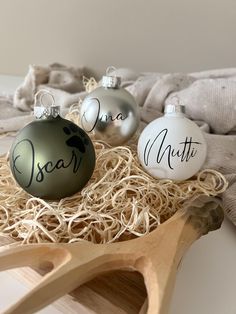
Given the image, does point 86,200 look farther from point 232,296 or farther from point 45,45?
point 45,45

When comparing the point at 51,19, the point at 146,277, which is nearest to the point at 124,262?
the point at 146,277

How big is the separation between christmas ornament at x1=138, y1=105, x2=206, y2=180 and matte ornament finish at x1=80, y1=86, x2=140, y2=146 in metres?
0.08

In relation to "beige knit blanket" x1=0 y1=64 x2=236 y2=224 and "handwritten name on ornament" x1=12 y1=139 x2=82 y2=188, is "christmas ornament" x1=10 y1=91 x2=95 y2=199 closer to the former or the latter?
"handwritten name on ornament" x1=12 y1=139 x2=82 y2=188

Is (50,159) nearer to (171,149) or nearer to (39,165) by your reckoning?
(39,165)

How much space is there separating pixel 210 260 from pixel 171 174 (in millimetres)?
101

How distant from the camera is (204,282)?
39 centimetres

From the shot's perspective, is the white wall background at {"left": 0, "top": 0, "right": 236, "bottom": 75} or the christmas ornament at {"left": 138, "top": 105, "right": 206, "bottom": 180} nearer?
the christmas ornament at {"left": 138, "top": 105, "right": 206, "bottom": 180}

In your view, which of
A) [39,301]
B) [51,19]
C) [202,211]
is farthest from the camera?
[51,19]

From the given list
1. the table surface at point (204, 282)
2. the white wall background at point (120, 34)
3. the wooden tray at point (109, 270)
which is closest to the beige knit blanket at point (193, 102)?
the table surface at point (204, 282)

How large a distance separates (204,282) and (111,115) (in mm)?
245

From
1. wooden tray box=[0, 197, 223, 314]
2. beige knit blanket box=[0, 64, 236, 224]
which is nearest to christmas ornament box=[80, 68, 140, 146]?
beige knit blanket box=[0, 64, 236, 224]

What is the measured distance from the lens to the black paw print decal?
430 millimetres

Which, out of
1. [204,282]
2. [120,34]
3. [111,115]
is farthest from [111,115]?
[120,34]

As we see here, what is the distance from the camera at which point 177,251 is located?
0.36m
